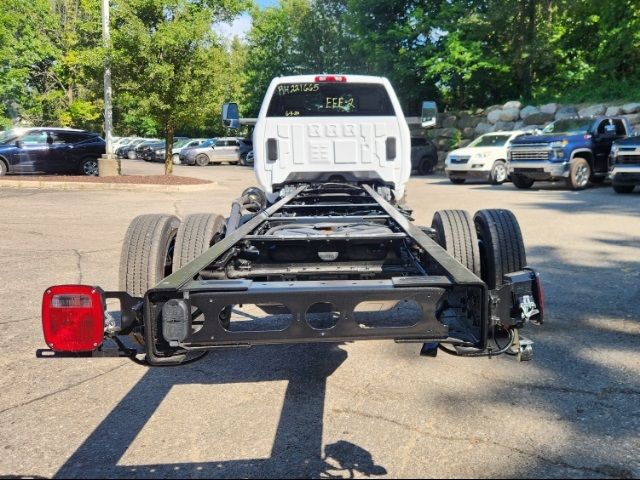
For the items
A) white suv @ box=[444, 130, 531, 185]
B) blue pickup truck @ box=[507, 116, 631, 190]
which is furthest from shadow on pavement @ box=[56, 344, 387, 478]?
white suv @ box=[444, 130, 531, 185]

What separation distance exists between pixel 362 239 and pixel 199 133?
4986 centimetres

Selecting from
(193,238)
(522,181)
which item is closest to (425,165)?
(522,181)

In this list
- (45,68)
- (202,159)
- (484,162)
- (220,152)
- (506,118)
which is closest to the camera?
(484,162)

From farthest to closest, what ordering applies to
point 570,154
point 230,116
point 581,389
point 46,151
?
point 46,151
point 570,154
point 230,116
point 581,389

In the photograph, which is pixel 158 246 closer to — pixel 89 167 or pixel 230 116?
pixel 230 116

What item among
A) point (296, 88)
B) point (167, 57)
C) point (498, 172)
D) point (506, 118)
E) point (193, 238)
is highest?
point (167, 57)

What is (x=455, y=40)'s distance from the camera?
2466 cm

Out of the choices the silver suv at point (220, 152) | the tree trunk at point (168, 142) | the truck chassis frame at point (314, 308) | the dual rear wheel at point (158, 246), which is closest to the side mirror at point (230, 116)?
the dual rear wheel at point (158, 246)

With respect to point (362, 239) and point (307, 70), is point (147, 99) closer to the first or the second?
point (362, 239)

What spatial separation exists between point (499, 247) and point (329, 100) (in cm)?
369

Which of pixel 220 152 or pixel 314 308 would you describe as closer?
pixel 314 308

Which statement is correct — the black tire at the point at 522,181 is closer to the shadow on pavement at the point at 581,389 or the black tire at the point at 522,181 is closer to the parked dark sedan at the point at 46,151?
the shadow on pavement at the point at 581,389

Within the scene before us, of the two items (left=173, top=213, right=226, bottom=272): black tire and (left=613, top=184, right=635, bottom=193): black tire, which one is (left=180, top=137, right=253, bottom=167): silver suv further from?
(left=173, top=213, right=226, bottom=272): black tire

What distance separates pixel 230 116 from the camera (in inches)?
290
